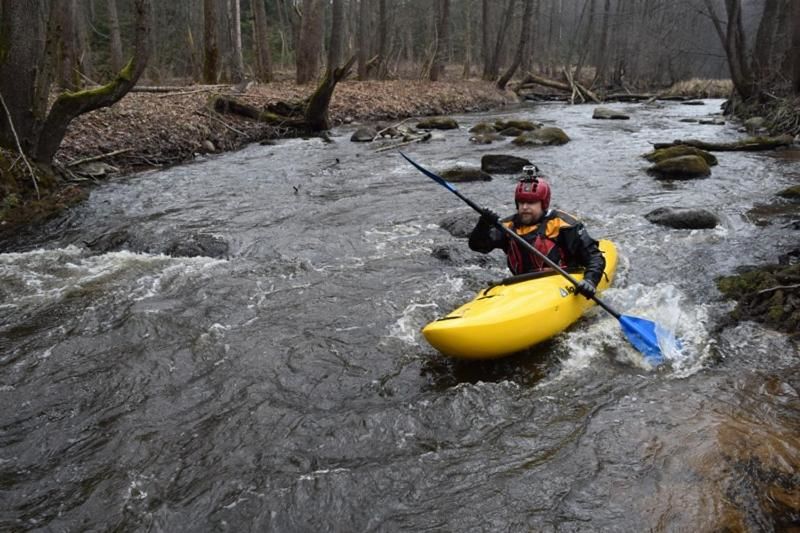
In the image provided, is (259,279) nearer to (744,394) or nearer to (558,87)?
(744,394)

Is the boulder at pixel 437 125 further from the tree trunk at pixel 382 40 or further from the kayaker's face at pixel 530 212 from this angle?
the kayaker's face at pixel 530 212

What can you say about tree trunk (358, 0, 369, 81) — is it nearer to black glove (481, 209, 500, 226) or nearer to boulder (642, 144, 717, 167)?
boulder (642, 144, 717, 167)

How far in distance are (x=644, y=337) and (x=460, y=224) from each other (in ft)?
11.3

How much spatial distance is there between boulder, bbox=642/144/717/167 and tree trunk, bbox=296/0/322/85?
1068 cm

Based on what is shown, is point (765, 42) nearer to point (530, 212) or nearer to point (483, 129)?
point (483, 129)

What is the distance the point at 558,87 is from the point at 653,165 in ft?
58.9

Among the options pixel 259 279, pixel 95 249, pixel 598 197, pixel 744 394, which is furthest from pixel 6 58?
pixel 744 394

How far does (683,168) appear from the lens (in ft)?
31.9

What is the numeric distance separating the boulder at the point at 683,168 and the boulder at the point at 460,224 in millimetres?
4117

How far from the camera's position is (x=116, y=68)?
53.5 ft

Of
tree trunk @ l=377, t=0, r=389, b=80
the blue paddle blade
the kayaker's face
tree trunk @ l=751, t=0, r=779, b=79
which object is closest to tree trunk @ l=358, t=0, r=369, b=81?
tree trunk @ l=377, t=0, r=389, b=80

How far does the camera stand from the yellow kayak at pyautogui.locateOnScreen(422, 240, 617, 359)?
3.79 meters

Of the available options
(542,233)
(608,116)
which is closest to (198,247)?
(542,233)

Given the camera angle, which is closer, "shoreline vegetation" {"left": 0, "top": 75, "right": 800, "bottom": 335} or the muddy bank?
"shoreline vegetation" {"left": 0, "top": 75, "right": 800, "bottom": 335}
